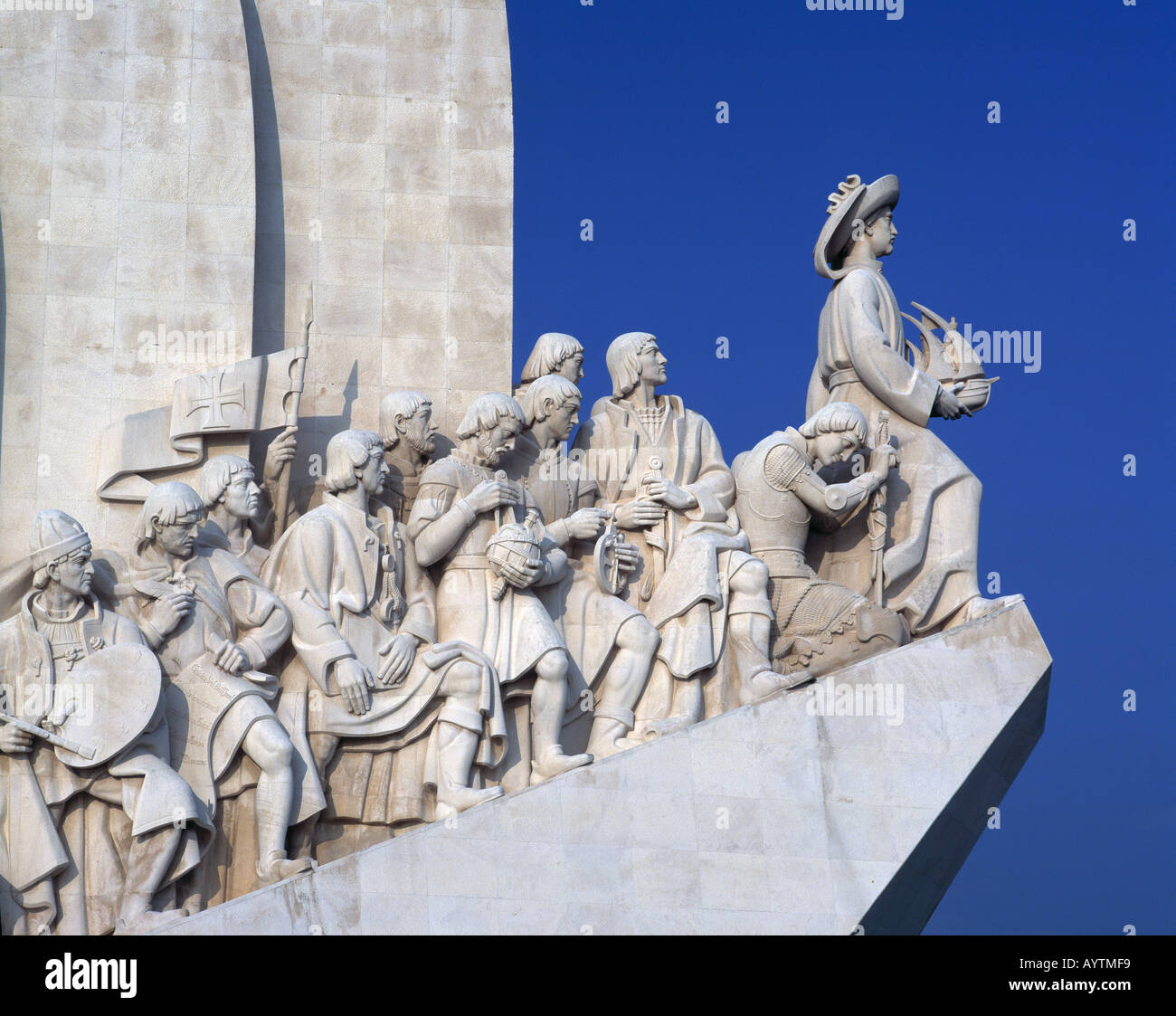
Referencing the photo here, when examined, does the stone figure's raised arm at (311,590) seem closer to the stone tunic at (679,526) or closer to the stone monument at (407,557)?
the stone monument at (407,557)

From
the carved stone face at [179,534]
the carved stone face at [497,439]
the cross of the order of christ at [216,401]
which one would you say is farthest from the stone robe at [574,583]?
the carved stone face at [179,534]

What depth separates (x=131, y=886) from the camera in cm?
1115

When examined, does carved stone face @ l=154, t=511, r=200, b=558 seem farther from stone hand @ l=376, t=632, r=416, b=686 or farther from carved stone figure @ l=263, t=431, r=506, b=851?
stone hand @ l=376, t=632, r=416, b=686

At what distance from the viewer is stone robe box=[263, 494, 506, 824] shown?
38.5ft

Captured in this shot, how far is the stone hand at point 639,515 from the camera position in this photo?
500 inches

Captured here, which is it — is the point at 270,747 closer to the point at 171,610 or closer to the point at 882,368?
the point at 171,610

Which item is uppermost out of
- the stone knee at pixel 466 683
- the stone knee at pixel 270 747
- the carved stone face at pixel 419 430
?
the carved stone face at pixel 419 430

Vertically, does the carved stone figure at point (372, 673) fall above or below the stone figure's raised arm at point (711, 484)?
below

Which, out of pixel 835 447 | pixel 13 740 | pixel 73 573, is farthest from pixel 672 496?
pixel 13 740

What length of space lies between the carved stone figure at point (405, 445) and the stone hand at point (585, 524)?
88cm

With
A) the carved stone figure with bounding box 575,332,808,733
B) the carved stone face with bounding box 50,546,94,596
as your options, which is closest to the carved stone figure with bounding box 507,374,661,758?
the carved stone figure with bounding box 575,332,808,733

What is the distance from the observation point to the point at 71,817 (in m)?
11.3
